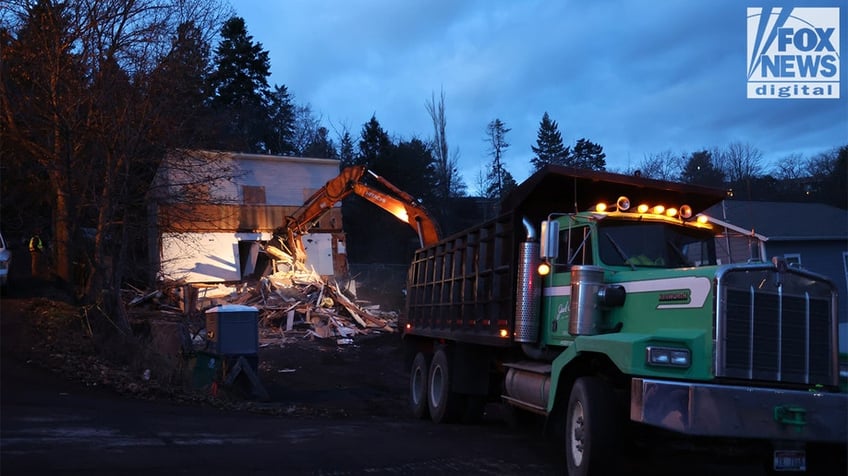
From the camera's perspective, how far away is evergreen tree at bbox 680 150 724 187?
4194 centimetres

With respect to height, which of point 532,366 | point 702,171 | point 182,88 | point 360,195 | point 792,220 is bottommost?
point 532,366

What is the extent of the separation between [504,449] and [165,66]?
462 inches

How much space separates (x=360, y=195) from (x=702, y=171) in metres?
24.6

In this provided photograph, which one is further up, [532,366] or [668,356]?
[668,356]

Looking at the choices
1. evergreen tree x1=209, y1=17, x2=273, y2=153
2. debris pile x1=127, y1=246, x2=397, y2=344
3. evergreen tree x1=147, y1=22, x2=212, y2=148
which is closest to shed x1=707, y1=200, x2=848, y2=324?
debris pile x1=127, y1=246, x2=397, y2=344

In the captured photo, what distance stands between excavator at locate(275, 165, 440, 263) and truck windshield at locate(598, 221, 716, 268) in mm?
14517

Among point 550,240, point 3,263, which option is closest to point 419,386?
point 550,240

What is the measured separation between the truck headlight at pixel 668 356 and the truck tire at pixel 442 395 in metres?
6.00

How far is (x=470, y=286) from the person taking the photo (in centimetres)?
1187

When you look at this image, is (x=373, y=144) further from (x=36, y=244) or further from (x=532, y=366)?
(x=532, y=366)

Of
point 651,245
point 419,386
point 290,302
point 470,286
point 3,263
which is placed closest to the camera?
point 651,245

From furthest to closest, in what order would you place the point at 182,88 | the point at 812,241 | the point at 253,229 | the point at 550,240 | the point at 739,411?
the point at 253,229 < the point at 812,241 < the point at 182,88 < the point at 550,240 < the point at 739,411

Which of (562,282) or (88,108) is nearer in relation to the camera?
(562,282)

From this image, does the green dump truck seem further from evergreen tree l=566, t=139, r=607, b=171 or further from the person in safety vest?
evergreen tree l=566, t=139, r=607, b=171
